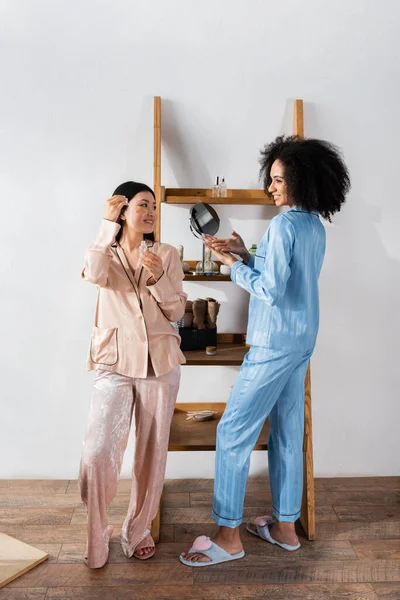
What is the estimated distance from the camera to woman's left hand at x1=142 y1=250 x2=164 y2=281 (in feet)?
7.94

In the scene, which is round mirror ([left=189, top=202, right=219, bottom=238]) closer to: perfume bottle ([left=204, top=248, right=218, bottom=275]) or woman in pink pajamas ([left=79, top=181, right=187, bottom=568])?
perfume bottle ([left=204, top=248, right=218, bottom=275])

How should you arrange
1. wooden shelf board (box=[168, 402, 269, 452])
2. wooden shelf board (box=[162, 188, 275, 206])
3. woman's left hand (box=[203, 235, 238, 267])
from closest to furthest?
woman's left hand (box=[203, 235, 238, 267])
wooden shelf board (box=[168, 402, 269, 452])
wooden shelf board (box=[162, 188, 275, 206])

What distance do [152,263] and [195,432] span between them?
3.13ft

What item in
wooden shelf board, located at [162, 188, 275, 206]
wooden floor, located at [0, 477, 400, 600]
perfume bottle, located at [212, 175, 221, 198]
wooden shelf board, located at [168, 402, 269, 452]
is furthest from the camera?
perfume bottle, located at [212, 175, 221, 198]

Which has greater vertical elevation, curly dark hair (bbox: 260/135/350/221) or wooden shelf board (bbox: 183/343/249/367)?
curly dark hair (bbox: 260/135/350/221)

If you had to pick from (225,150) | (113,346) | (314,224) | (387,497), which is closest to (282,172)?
(314,224)

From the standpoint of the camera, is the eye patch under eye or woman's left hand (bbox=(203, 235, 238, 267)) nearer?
the eye patch under eye

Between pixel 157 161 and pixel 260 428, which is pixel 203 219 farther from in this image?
pixel 260 428

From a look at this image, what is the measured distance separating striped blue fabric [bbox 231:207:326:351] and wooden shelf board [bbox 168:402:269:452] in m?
0.57

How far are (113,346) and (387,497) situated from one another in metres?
1.68

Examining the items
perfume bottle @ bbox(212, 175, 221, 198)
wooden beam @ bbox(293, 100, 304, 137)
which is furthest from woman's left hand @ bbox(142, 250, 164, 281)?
wooden beam @ bbox(293, 100, 304, 137)

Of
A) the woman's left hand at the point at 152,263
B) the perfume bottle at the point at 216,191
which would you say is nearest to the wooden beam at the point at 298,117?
the perfume bottle at the point at 216,191

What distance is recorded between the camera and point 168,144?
10.5 feet

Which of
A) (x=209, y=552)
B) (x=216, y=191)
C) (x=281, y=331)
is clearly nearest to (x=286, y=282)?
(x=281, y=331)
